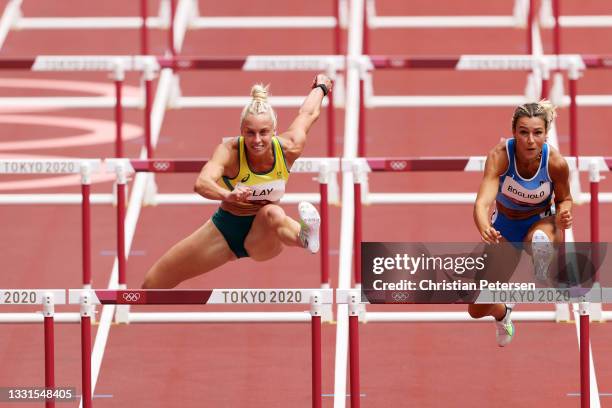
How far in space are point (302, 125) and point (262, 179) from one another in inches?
18.6

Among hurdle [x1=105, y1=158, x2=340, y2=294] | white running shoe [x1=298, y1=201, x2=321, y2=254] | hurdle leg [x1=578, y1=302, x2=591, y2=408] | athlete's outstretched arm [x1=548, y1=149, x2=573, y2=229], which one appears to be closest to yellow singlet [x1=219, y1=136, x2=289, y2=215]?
white running shoe [x1=298, y1=201, x2=321, y2=254]

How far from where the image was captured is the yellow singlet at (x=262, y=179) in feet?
33.1

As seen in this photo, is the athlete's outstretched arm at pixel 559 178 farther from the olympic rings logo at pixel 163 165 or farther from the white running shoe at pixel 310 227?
the olympic rings logo at pixel 163 165

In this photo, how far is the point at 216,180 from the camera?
9859mm

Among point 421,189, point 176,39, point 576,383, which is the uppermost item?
point 176,39

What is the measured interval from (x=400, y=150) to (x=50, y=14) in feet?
14.1

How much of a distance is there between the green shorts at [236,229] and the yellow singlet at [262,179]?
0.31ft

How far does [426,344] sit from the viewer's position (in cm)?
1188

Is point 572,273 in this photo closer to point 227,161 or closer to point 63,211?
point 227,161

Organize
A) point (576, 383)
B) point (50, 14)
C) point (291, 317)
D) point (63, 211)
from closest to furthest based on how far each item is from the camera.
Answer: point (576, 383) < point (291, 317) < point (63, 211) < point (50, 14)

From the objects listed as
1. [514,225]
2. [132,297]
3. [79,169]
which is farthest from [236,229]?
[514,225]

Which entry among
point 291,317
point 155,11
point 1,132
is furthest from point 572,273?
point 155,11

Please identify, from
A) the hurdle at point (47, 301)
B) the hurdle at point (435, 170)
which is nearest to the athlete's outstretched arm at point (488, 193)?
the hurdle at point (435, 170)

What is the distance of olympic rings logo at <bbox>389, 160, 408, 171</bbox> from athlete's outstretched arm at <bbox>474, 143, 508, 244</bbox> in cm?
108
